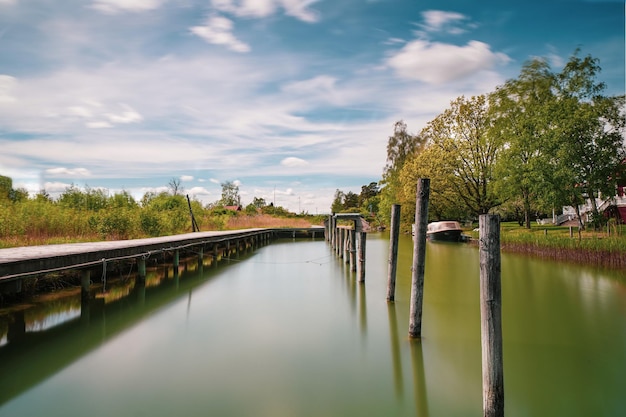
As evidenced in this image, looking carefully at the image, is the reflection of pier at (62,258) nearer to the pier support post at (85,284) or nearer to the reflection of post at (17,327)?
the pier support post at (85,284)

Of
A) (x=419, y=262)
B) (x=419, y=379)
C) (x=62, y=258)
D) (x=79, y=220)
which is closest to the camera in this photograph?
(x=419, y=379)

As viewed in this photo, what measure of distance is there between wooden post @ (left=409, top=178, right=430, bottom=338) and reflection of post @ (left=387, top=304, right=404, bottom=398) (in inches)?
14.7

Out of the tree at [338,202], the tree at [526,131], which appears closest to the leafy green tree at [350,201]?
the tree at [338,202]

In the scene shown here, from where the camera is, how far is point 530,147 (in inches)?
884

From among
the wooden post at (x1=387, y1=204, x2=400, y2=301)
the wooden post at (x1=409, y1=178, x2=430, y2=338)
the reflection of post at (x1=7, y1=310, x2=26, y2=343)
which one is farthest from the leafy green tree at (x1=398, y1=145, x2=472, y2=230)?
the reflection of post at (x1=7, y1=310, x2=26, y2=343)

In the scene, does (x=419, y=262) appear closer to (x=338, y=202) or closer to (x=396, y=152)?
(x=396, y=152)

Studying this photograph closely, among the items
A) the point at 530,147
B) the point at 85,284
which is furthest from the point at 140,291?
the point at 530,147

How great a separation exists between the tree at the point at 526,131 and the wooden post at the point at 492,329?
64.8ft

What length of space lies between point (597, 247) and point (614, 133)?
8841mm

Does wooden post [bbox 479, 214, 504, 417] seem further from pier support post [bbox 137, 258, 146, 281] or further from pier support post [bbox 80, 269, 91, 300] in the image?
pier support post [bbox 137, 258, 146, 281]

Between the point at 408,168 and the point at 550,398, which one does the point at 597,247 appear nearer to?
the point at 550,398

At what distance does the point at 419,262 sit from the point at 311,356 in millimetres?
2250

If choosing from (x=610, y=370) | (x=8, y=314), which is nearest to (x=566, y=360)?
(x=610, y=370)

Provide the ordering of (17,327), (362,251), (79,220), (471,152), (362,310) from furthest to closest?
(471,152)
(79,220)
(362,251)
(362,310)
(17,327)
